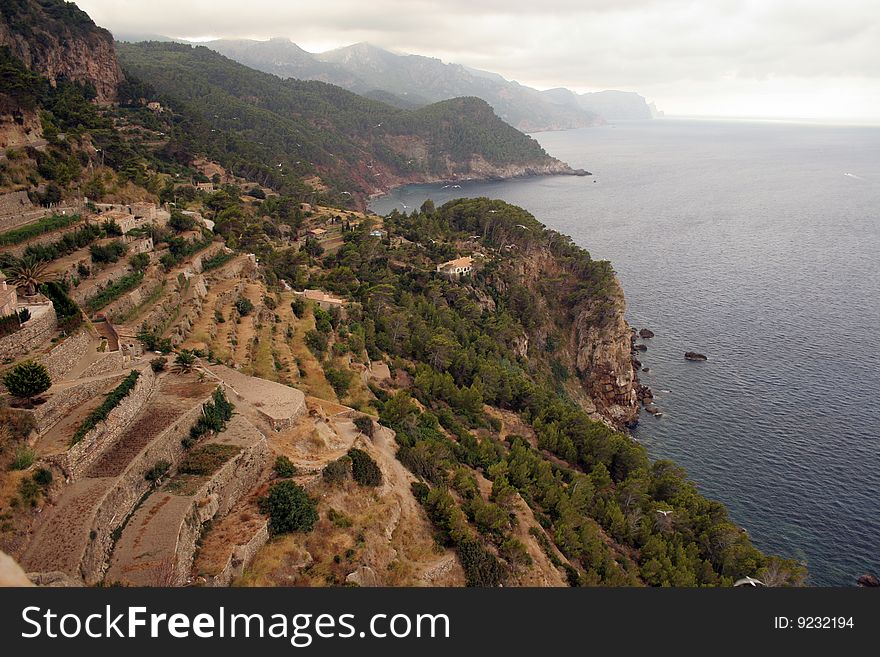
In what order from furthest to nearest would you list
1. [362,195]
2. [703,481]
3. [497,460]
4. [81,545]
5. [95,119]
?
[362,195], [95,119], [703,481], [497,460], [81,545]

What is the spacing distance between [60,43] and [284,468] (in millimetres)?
112538

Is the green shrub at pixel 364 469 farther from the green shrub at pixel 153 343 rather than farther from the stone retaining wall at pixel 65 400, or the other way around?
the green shrub at pixel 153 343

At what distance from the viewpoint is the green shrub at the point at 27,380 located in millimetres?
22562

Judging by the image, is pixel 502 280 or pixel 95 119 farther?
pixel 502 280

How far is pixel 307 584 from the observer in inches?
934

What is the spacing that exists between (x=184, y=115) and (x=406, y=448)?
117435 mm

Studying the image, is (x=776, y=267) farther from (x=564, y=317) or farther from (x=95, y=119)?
(x=95, y=119)

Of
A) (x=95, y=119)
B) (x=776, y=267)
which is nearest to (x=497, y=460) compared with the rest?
(x=95, y=119)

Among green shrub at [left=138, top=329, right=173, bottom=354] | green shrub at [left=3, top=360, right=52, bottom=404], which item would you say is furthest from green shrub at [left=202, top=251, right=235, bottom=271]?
green shrub at [left=3, top=360, right=52, bottom=404]

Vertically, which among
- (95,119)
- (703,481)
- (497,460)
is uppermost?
(95,119)

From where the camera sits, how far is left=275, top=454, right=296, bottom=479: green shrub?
91.7 ft

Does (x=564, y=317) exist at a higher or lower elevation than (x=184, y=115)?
lower

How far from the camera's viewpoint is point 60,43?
10000 centimetres

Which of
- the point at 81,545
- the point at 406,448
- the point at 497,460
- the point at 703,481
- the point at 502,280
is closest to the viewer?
the point at 81,545
